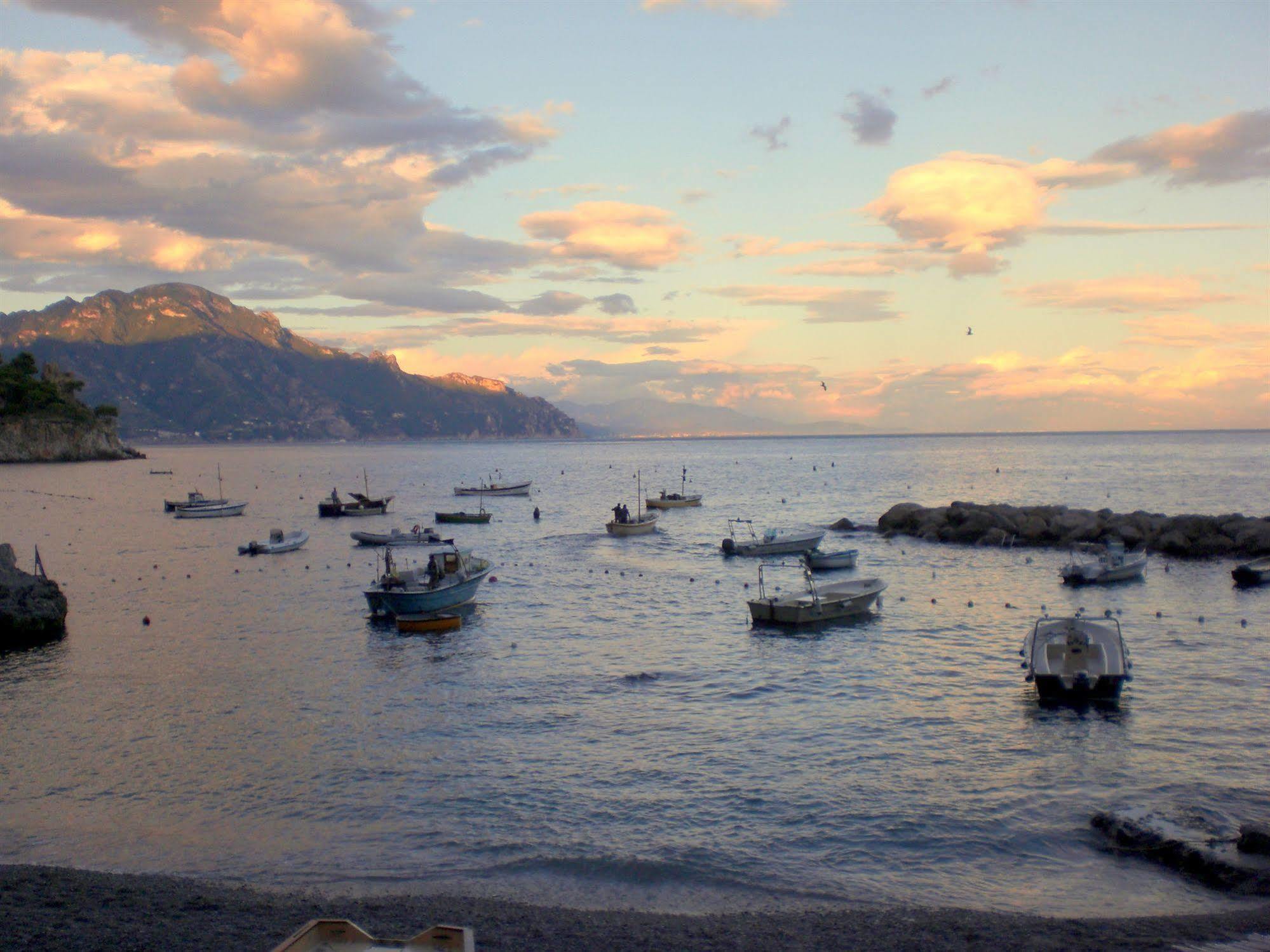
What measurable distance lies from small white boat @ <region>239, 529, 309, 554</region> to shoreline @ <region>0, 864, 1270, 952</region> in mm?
47047

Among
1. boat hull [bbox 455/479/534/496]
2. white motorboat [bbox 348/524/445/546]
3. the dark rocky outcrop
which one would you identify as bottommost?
the dark rocky outcrop

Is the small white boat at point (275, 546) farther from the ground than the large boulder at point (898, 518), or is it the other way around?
the large boulder at point (898, 518)

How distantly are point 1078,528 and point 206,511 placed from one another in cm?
7367

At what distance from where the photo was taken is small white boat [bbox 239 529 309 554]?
59.4m

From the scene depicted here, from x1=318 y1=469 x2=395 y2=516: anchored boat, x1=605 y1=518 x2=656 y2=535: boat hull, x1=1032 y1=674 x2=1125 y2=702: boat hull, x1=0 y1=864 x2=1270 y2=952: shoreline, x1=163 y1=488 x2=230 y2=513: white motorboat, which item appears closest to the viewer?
x1=0 y1=864 x2=1270 y2=952: shoreline

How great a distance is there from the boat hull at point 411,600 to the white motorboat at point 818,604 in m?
12.5

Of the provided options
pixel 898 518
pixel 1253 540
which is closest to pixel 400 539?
pixel 898 518

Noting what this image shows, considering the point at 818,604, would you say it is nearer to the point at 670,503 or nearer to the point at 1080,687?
the point at 1080,687

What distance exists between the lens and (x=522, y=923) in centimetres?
1335

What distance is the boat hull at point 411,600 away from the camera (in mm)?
36500

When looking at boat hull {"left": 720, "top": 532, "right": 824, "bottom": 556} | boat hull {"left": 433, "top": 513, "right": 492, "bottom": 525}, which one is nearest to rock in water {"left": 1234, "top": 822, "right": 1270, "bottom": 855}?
boat hull {"left": 720, "top": 532, "right": 824, "bottom": 556}

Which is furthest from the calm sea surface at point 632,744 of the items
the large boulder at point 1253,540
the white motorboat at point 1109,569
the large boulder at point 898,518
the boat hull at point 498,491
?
the boat hull at point 498,491

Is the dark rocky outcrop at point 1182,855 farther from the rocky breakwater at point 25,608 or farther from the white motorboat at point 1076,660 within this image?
the rocky breakwater at point 25,608

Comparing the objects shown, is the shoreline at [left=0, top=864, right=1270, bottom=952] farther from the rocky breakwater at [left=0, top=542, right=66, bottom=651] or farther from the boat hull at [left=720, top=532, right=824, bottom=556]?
the boat hull at [left=720, top=532, right=824, bottom=556]
